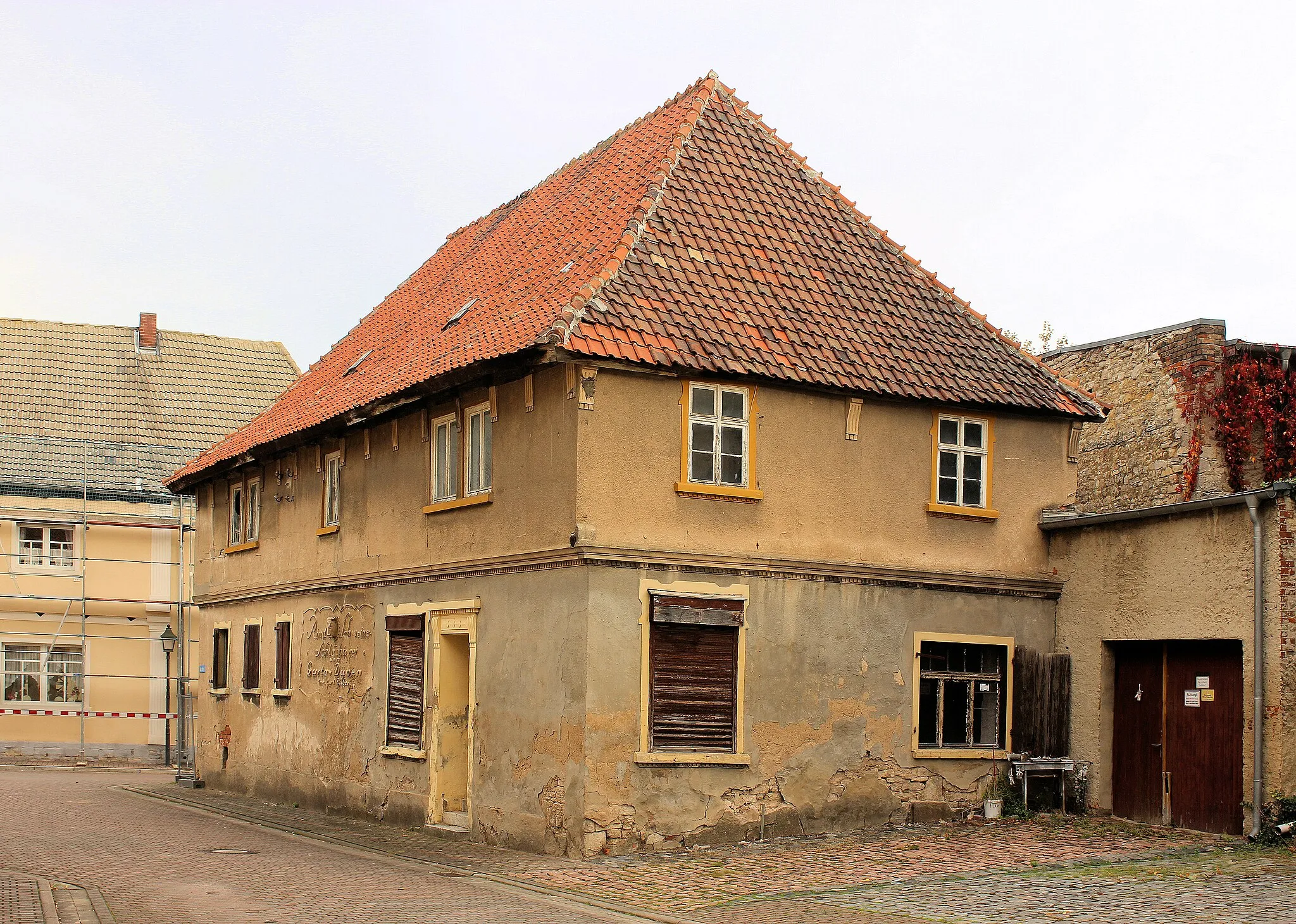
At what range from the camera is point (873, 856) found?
53.2ft

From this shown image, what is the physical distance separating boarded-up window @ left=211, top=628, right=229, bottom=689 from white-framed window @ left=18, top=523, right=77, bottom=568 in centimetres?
1055

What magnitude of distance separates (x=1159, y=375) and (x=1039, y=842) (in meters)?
8.59

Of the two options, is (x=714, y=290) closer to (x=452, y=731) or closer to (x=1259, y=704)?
(x=452, y=731)

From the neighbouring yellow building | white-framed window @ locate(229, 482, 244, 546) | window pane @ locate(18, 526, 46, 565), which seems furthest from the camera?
window pane @ locate(18, 526, 46, 565)

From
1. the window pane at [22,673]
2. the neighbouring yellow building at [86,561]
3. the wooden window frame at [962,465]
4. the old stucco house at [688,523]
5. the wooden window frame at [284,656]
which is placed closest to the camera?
the old stucco house at [688,523]

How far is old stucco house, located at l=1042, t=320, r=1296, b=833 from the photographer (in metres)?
16.6

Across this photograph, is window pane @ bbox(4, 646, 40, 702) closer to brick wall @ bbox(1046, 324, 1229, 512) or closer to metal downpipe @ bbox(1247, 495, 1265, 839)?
brick wall @ bbox(1046, 324, 1229, 512)

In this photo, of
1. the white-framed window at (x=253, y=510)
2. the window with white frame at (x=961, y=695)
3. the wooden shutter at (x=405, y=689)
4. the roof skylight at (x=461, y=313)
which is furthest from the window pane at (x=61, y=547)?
the window with white frame at (x=961, y=695)

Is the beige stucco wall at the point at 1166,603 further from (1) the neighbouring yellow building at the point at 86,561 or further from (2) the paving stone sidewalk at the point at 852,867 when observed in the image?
(1) the neighbouring yellow building at the point at 86,561

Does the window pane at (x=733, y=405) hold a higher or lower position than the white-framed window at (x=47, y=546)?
higher

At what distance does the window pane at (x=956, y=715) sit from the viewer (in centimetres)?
1889

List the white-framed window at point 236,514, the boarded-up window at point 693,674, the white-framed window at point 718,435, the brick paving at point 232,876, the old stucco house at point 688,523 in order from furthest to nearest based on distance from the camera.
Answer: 1. the white-framed window at point 236,514
2. the white-framed window at point 718,435
3. the boarded-up window at point 693,674
4. the old stucco house at point 688,523
5. the brick paving at point 232,876

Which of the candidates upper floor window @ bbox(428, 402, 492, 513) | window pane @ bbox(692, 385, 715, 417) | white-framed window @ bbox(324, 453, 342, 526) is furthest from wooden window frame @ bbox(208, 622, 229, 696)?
window pane @ bbox(692, 385, 715, 417)

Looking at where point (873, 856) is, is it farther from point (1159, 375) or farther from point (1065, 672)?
point (1159, 375)
